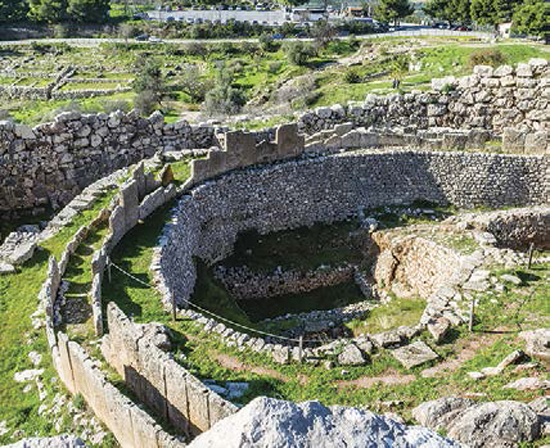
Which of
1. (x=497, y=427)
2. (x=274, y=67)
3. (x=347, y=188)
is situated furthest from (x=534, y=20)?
(x=497, y=427)

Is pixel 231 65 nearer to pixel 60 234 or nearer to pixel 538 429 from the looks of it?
pixel 60 234

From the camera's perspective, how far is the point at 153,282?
50.8 feet

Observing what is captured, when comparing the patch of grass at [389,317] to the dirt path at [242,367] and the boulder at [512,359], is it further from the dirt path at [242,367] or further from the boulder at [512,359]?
the dirt path at [242,367]

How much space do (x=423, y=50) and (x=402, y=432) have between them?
65264 mm

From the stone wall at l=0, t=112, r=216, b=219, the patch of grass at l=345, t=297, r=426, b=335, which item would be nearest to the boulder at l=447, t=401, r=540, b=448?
the patch of grass at l=345, t=297, r=426, b=335

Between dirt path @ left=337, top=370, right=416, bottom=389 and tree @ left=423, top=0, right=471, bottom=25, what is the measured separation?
281 feet

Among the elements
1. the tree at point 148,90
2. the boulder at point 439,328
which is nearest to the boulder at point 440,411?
the boulder at point 439,328

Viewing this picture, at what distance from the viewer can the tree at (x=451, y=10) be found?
88.7 meters

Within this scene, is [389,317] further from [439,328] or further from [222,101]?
[222,101]

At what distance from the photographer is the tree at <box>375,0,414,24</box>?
98.6 metres

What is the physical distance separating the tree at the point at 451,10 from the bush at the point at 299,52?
71.8 ft

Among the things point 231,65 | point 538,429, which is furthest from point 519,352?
point 231,65

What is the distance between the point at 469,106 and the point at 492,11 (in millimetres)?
65400

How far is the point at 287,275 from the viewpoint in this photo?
66.9 feet
